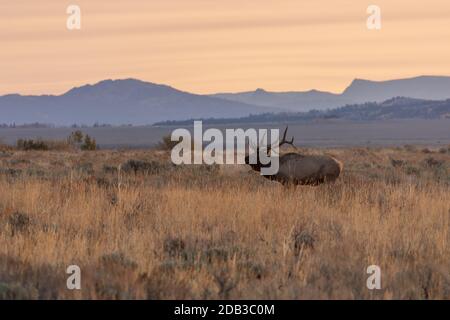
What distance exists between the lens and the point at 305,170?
16891 millimetres

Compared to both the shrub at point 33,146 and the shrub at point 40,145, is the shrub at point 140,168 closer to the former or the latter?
the shrub at point 40,145

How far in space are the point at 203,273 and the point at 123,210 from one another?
481 centimetres

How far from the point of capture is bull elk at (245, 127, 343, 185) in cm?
1684

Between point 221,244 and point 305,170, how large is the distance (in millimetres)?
7713

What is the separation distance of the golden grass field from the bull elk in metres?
1.74

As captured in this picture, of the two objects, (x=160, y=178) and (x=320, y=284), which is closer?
(x=320, y=284)

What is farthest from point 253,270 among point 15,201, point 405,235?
point 15,201

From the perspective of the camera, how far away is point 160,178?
21016mm

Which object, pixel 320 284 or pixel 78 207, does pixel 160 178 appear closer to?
pixel 78 207

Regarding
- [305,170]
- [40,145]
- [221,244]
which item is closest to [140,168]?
[305,170]

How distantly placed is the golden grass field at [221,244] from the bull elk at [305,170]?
174 centimetres

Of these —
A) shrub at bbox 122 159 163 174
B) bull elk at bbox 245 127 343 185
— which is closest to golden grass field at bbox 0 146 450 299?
bull elk at bbox 245 127 343 185

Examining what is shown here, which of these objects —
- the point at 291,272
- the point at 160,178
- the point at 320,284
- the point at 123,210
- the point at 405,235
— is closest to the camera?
the point at 320,284

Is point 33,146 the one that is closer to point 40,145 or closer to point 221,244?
point 40,145
